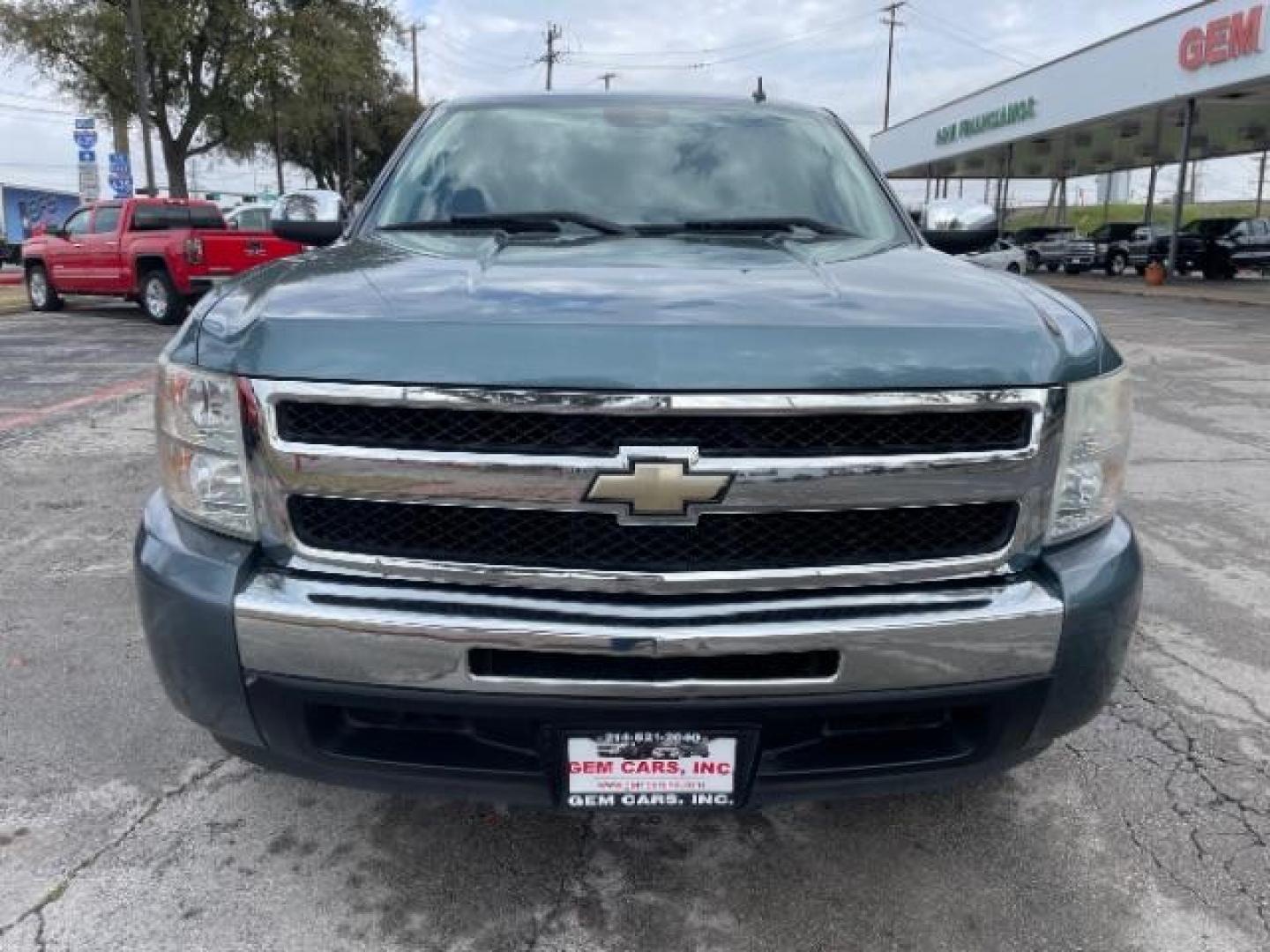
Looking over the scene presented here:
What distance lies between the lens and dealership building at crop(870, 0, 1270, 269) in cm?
2031

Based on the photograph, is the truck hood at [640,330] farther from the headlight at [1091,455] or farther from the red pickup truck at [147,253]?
the red pickup truck at [147,253]

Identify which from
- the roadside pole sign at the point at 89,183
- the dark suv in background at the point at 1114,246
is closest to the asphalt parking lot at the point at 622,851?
the roadside pole sign at the point at 89,183

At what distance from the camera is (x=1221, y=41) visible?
790 inches

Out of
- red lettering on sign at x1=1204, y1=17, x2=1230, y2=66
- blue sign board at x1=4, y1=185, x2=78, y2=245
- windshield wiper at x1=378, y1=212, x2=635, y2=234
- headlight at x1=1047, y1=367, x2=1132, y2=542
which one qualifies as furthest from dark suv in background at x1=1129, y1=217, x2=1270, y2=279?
blue sign board at x1=4, y1=185, x2=78, y2=245

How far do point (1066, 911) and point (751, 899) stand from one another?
26.8 inches

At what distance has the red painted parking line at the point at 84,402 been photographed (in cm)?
769

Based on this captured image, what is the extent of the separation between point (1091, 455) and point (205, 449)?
1767mm

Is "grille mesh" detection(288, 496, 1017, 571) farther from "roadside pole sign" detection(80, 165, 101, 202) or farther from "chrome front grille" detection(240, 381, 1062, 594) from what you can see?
"roadside pole sign" detection(80, 165, 101, 202)

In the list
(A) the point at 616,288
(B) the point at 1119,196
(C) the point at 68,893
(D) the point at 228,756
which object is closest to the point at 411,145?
(A) the point at 616,288

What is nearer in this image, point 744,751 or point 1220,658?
point 744,751

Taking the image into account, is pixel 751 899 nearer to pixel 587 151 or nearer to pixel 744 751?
pixel 744 751

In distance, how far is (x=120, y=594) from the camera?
4160 millimetres

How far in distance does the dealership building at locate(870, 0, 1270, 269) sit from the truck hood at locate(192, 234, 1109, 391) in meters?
20.9

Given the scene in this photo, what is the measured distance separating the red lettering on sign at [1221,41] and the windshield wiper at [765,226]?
20.1 metres
